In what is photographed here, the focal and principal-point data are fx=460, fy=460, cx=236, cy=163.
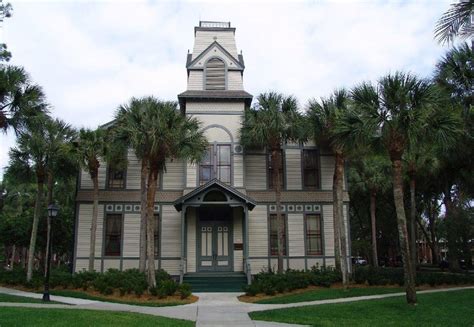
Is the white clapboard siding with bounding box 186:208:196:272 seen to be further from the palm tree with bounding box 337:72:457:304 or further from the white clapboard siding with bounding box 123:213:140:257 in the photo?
the palm tree with bounding box 337:72:457:304

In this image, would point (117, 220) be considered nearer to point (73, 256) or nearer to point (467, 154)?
point (73, 256)

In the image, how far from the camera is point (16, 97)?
59.5 ft

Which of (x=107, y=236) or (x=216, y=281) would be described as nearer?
(x=216, y=281)

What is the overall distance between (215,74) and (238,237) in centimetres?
912

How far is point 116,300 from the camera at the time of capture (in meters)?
16.4

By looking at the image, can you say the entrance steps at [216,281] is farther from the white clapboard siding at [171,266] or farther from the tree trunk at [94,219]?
the tree trunk at [94,219]

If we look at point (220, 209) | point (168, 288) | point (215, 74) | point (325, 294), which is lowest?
point (325, 294)

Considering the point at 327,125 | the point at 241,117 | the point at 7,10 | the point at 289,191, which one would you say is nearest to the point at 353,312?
the point at 327,125

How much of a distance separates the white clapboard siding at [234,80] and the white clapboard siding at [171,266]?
9.77 meters

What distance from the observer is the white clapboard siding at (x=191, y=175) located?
23522 mm

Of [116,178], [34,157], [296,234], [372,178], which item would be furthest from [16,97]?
[372,178]

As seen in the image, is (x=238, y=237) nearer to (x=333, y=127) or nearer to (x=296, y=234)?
(x=296, y=234)

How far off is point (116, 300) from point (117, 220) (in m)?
7.75

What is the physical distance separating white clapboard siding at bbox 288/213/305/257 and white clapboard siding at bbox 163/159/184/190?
6020mm
